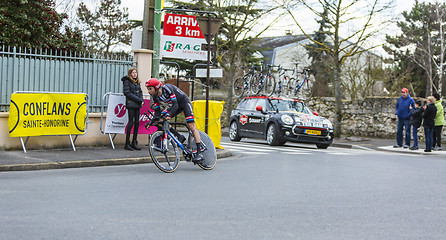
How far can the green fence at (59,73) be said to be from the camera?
452 inches

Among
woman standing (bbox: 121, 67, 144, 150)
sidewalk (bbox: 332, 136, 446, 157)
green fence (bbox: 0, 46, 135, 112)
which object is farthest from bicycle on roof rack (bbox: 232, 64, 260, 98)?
woman standing (bbox: 121, 67, 144, 150)

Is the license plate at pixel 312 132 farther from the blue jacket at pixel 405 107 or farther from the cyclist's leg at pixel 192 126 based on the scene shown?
the cyclist's leg at pixel 192 126

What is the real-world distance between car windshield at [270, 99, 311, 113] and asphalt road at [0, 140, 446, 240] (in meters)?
7.34

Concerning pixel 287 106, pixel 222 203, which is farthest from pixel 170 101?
pixel 287 106

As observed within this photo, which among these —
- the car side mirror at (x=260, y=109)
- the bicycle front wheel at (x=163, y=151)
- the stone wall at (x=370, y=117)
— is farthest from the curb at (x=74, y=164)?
the stone wall at (x=370, y=117)

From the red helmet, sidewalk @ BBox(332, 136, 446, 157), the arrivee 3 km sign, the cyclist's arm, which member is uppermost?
the arrivee 3 km sign

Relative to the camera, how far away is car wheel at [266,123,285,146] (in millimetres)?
17000

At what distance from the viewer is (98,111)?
42.3ft

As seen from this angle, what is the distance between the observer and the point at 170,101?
30.9ft

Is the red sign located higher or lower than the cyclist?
higher

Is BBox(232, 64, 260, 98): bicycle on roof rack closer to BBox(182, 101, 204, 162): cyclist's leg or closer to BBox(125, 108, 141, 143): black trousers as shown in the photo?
BBox(125, 108, 141, 143): black trousers

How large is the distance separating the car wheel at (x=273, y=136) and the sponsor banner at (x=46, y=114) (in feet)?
22.4

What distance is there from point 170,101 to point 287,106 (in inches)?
355

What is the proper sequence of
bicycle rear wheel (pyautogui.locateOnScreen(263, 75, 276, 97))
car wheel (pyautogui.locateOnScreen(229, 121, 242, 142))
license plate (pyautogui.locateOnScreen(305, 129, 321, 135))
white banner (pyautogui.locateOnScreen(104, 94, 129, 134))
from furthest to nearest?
bicycle rear wheel (pyautogui.locateOnScreen(263, 75, 276, 97)) < car wheel (pyautogui.locateOnScreen(229, 121, 242, 142)) < license plate (pyautogui.locateOnScreen(305, 129, 321, 135)) < white banner (pyautogui.locateOnScreen(104, 94, 129, 134))
